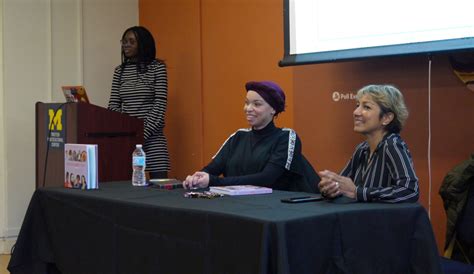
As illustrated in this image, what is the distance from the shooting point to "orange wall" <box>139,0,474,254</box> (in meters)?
3.00

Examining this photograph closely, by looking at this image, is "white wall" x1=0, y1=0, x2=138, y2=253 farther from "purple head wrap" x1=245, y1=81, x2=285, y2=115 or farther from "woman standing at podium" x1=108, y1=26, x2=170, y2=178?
"purple head wrap" x1=245, y1=81, x2=285, y2=115

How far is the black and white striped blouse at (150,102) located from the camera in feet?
13.3

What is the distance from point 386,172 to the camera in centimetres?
234

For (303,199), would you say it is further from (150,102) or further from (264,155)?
(150,102)

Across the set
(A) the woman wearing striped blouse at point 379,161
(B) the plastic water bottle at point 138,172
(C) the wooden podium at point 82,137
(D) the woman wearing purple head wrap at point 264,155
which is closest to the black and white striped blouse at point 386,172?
(A) the woman wearing striped blouse at point 379,161

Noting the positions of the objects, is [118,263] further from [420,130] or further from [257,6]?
[257,6]

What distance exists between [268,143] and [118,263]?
943 mm

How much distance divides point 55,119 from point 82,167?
1.00 meters

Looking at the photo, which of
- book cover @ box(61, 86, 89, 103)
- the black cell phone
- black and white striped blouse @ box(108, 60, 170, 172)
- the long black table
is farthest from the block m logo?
the black cell phone

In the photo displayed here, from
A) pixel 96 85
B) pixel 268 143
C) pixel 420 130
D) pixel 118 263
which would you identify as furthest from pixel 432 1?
pixel 96 85

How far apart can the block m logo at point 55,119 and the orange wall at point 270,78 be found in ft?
3.97

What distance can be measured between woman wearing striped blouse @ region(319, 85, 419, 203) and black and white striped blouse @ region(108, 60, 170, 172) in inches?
69.7

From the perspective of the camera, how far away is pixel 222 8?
438cm

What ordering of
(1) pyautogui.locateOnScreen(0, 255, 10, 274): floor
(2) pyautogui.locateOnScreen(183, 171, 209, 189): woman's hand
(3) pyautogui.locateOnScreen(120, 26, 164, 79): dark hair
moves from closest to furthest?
(2) pyautogui.locateOnScreen(183, 171, 209, 189): woman's hand
(1) pyautogui.locateOnScreen(0, 255, 10, 274): floor
(3) pyautogui.locateOnScreen(120, 26, 164, 79): dark hair
